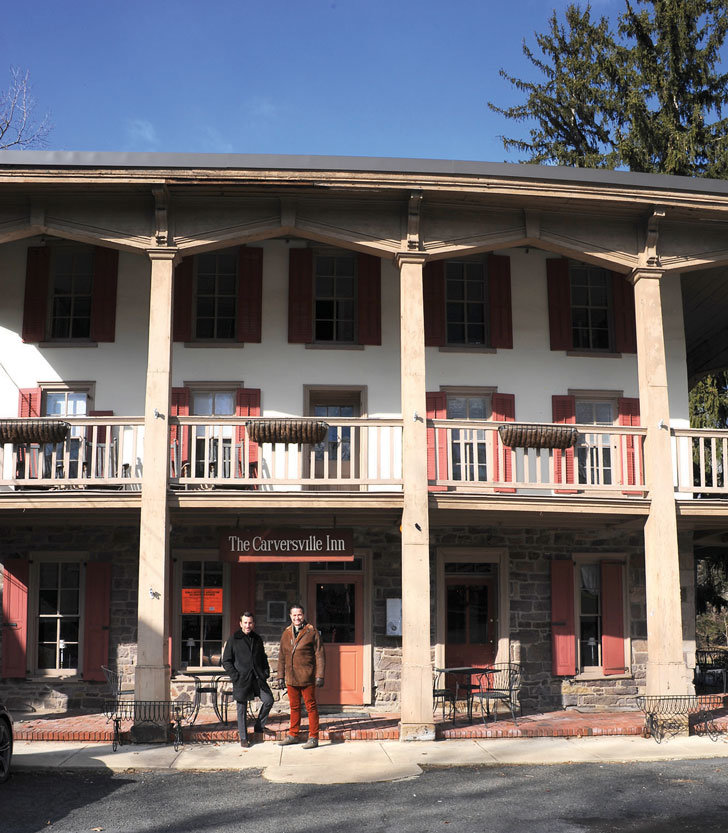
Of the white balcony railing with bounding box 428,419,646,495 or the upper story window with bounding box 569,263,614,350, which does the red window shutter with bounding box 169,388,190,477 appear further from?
the upper story window with bounding box 569,263,614,350

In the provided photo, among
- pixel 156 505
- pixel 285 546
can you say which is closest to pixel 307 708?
pixel 285 546

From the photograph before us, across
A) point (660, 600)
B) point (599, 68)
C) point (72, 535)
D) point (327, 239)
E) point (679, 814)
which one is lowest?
point (679, 814)

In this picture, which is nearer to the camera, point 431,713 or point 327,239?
point 431,713

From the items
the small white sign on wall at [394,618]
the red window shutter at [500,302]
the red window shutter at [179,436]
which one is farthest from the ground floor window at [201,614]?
the red window shutter at [500,302]

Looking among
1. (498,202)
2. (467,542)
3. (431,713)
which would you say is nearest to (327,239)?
(498,202)

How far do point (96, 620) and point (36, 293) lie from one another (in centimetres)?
531

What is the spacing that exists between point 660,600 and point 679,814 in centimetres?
520

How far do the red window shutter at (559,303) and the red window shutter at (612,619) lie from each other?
3.72 meters

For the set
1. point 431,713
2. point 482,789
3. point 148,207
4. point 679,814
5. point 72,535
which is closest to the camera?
point 679,814

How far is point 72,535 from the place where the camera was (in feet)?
53.1

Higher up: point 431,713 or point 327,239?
point 327,239

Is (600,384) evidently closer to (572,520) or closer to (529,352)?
(529,352)

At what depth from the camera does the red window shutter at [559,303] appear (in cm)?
1688

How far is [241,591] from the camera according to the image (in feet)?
52.3
